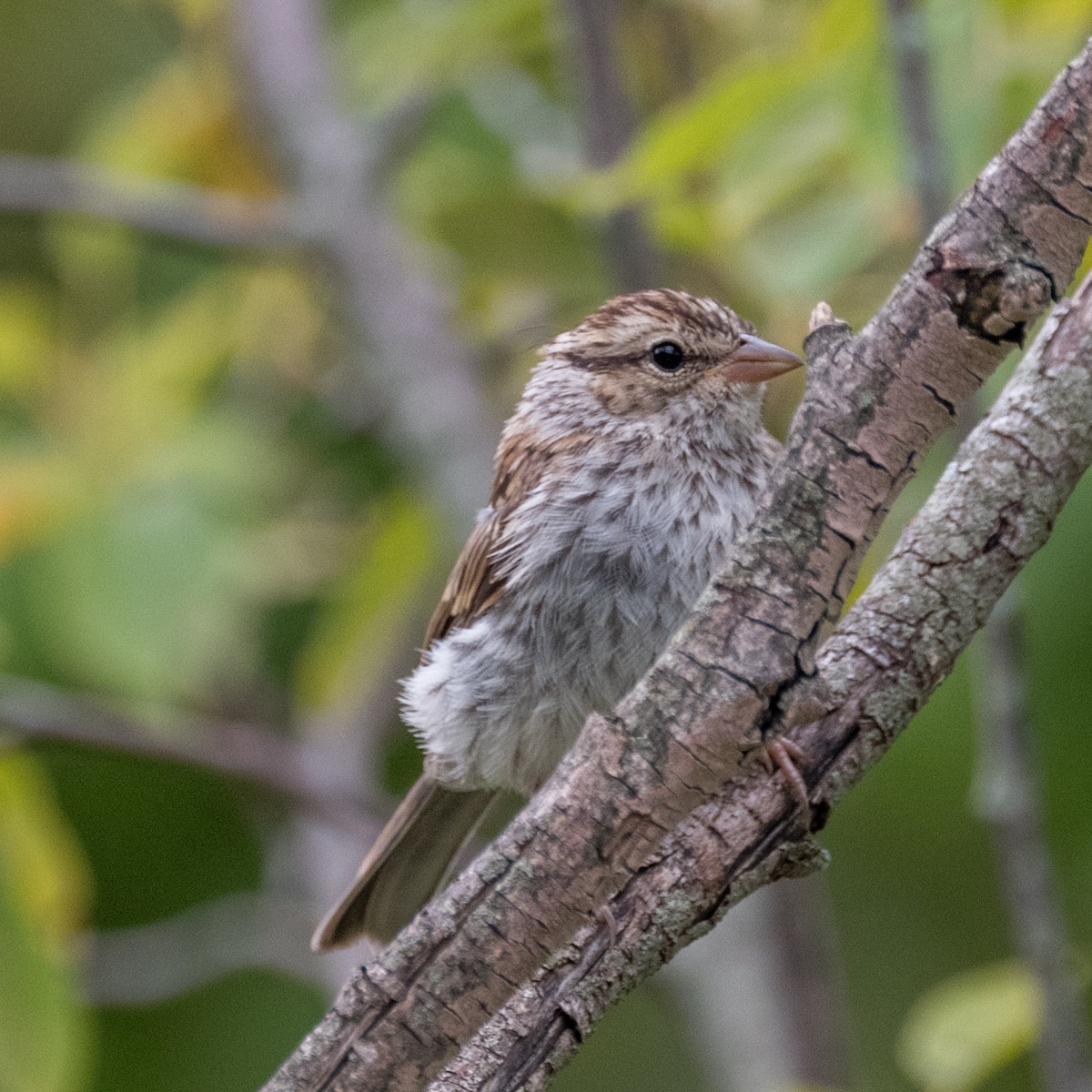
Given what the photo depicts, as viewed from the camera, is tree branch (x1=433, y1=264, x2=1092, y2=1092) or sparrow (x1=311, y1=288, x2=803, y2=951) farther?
sparrow (x1=311, y1=288, x2=803, y2=951)

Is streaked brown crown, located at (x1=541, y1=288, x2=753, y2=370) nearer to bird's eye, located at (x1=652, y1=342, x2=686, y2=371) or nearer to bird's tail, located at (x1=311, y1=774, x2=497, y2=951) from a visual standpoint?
bird's eye, located at (x1=652, y1=342, x2=686, y2=371)

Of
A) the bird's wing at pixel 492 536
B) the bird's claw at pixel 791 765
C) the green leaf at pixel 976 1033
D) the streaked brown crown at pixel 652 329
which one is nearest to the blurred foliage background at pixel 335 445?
the green leaf at pixel 976 1033

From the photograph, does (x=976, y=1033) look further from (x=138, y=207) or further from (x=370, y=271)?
(x=138, y=207)

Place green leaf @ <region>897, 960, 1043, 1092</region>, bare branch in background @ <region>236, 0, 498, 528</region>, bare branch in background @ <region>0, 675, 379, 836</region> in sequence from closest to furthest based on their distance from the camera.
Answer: green leaf @ <region>897, 960, 1043, 1092</region> → bare branch in background @ <region>0, 675, 379, 836</region> → bare branch in background @ <region>236, 0, 498, 528</region>

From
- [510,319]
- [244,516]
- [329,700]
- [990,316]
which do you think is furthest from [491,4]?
[990,316]

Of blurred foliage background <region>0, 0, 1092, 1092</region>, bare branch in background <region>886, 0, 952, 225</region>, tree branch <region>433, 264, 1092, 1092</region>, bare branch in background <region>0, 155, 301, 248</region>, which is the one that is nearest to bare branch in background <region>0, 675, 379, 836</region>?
blurred foliage background <region>0, 0, 1092, 1092</region>

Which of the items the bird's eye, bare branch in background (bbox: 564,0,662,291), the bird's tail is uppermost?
bare branch in background (bbox: 564,0,662,291)

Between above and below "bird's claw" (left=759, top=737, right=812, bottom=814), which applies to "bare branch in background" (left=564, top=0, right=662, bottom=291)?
above
